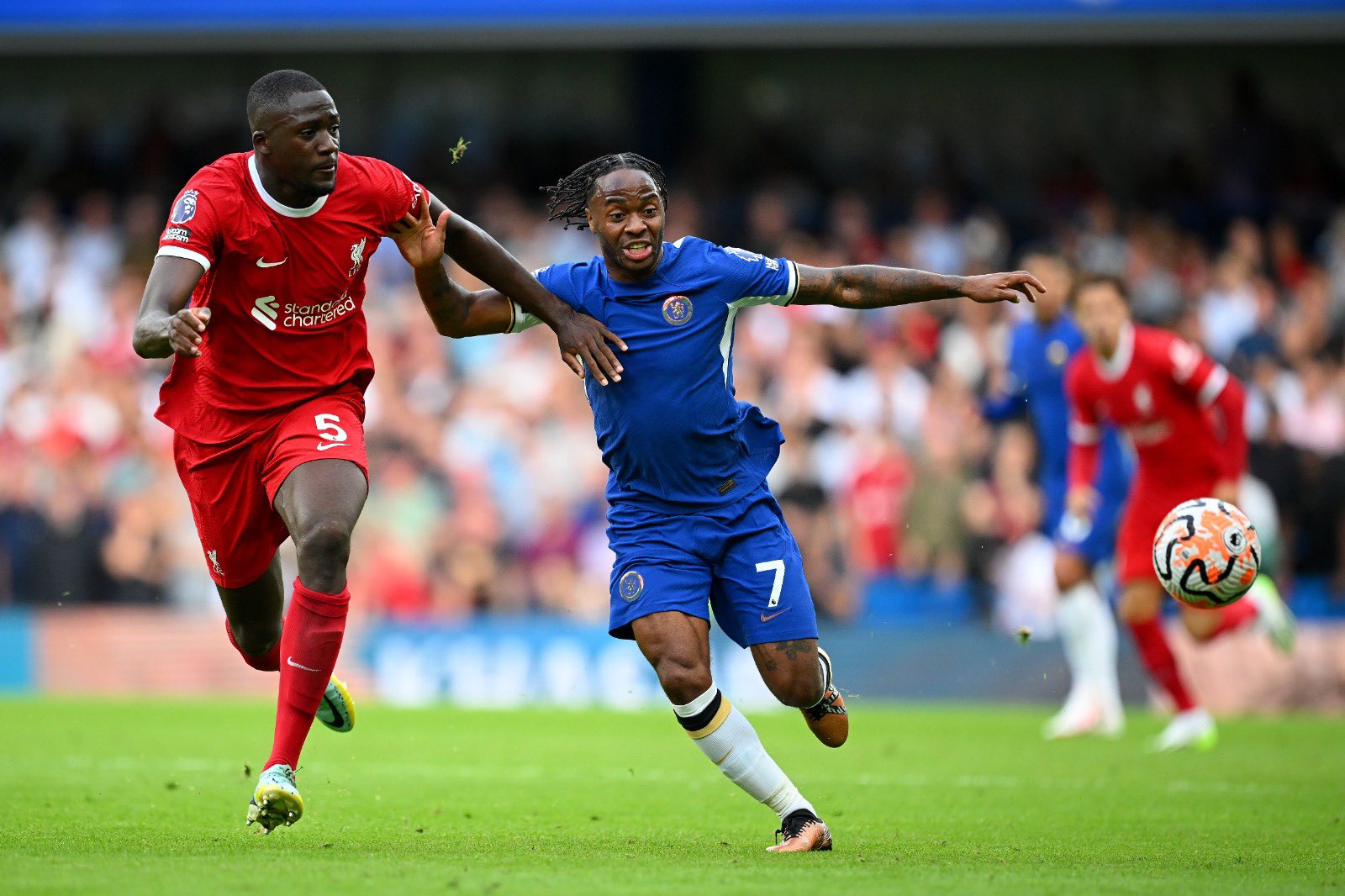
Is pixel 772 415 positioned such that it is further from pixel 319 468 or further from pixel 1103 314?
pixel 319 468

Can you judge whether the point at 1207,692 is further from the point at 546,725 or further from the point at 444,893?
the point at 444,893

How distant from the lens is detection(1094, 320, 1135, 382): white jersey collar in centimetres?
1141

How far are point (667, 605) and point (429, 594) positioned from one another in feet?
33.3

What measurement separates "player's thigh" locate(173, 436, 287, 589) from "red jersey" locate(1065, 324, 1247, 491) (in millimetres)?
6209

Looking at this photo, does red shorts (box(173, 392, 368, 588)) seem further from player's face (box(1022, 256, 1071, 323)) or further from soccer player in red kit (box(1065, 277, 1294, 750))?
player's face (box(1022, 256, 1071, 323))

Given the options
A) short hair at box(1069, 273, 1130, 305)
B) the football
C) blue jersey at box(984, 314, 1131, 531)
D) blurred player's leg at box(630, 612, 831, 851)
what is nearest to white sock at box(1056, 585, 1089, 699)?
blue jersey at box(984, 314, 1131, 531)

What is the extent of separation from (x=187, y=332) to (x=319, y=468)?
946 millimetres

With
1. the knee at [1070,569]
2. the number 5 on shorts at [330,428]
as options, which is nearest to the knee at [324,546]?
the number 5 on shorts at [330,428]

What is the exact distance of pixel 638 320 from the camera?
6828mm

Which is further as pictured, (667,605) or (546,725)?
(546,725)

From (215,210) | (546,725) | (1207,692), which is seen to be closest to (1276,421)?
(1207,692)

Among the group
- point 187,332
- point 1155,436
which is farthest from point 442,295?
point 1155,436

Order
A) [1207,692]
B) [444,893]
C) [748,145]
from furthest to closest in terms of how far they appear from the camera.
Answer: [748,145], [1207,692], [444,893]

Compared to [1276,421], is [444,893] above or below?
below
